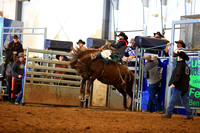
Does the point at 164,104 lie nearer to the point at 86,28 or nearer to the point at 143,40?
the point at 143,40

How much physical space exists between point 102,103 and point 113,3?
7.87 m

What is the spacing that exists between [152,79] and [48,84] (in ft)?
A: 11.8

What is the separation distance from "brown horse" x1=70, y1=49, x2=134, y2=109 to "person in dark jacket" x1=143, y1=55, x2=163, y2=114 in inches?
34.6

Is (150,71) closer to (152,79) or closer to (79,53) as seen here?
(152,79)

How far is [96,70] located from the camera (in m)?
10.8

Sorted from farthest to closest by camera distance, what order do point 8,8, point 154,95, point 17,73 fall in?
point 8,8, point 17,73, point 154,95

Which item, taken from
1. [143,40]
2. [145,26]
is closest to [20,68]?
[143,40]

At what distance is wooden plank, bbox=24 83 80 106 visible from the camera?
11.2 metres

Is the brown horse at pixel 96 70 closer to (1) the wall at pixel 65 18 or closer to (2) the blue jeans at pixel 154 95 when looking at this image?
(2) the blue jeans at pixel 154 95

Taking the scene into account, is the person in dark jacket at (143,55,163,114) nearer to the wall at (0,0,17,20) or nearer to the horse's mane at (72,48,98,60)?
the horse's mane at (72,48,98,60)

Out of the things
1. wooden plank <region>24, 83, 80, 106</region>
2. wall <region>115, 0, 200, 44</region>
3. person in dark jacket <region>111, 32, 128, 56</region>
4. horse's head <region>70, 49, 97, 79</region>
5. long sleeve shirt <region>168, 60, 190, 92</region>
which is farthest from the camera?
wall <region>115, 0, 200, 44</region>

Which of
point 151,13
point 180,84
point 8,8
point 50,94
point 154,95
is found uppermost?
point 8,8

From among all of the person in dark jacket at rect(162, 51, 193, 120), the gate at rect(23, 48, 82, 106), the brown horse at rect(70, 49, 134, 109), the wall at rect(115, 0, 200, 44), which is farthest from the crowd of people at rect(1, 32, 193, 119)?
the wall at rect(115, 0, 200, 44)

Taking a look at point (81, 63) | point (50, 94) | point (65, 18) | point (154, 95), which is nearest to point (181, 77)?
point (154, 95)
